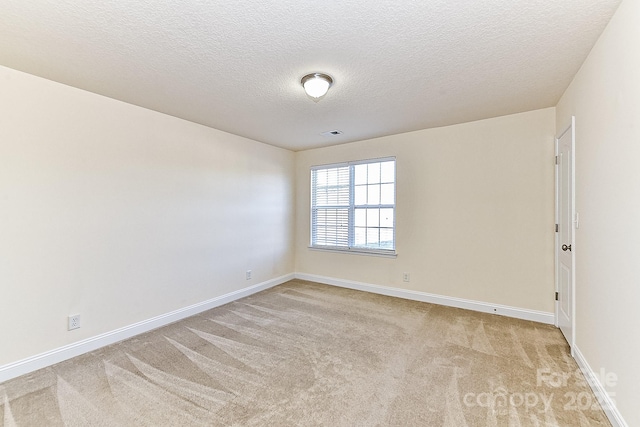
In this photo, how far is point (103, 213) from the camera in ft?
8.91

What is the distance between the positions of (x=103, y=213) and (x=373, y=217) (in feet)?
11.7

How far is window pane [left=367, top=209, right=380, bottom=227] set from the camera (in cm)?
445

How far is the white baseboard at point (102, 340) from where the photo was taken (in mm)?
2191

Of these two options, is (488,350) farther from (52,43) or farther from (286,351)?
(52,43)

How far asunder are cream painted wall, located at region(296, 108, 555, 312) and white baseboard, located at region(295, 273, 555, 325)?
7 cm

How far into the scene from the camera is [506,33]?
5.77 feet

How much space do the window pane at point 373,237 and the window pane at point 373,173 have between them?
31.6 inches

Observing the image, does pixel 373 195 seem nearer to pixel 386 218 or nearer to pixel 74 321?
pixel 386 218

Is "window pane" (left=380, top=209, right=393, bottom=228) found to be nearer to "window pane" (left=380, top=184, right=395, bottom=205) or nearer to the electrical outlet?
"window pane" (left=380, top=184, right=395, bottom=205)

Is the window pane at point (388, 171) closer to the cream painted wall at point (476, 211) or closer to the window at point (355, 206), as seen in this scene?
the window at point (355, 206)

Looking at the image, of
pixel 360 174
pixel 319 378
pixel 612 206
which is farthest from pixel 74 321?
pixel 612 206

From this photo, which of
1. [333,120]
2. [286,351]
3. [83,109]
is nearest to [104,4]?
[83,109]

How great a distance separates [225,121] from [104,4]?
6.45 feet

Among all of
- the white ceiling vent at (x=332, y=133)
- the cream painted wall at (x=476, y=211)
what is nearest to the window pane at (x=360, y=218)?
the cream painted wall at (x=476, y=211)
